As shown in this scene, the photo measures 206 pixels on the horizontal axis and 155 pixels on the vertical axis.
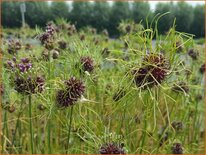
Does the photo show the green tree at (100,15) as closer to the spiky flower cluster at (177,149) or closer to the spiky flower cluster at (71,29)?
the spiky flower cluster at (71,29)

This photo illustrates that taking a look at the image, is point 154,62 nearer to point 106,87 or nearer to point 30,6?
point 106,87

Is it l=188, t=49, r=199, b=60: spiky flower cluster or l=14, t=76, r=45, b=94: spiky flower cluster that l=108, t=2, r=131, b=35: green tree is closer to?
Result: l=188, t=49, r=199, b=60: spiky flower cluster

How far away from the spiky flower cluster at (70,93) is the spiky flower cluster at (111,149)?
0.17m

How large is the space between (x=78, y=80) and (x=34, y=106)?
28.3 inches

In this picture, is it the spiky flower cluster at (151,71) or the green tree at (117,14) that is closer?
the spiky flower cluster at (151,71)

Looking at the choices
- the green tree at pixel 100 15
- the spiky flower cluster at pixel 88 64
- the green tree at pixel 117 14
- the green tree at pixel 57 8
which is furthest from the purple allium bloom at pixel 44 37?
the green tree at pixel 117 14

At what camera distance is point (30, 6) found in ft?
26.3

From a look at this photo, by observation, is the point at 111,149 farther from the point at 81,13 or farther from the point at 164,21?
the point at 81,13

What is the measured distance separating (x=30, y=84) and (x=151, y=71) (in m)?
0.38

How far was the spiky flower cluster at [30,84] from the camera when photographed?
1.17 meters

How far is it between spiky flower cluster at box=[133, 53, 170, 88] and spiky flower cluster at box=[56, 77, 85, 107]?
184 millimetres

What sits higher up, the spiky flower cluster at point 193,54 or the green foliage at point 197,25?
the spiky flower cluster at point 193,54

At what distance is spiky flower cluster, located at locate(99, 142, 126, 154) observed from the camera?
0.96 metres

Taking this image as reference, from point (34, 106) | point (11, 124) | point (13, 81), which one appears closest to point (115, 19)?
point (11, 124)
